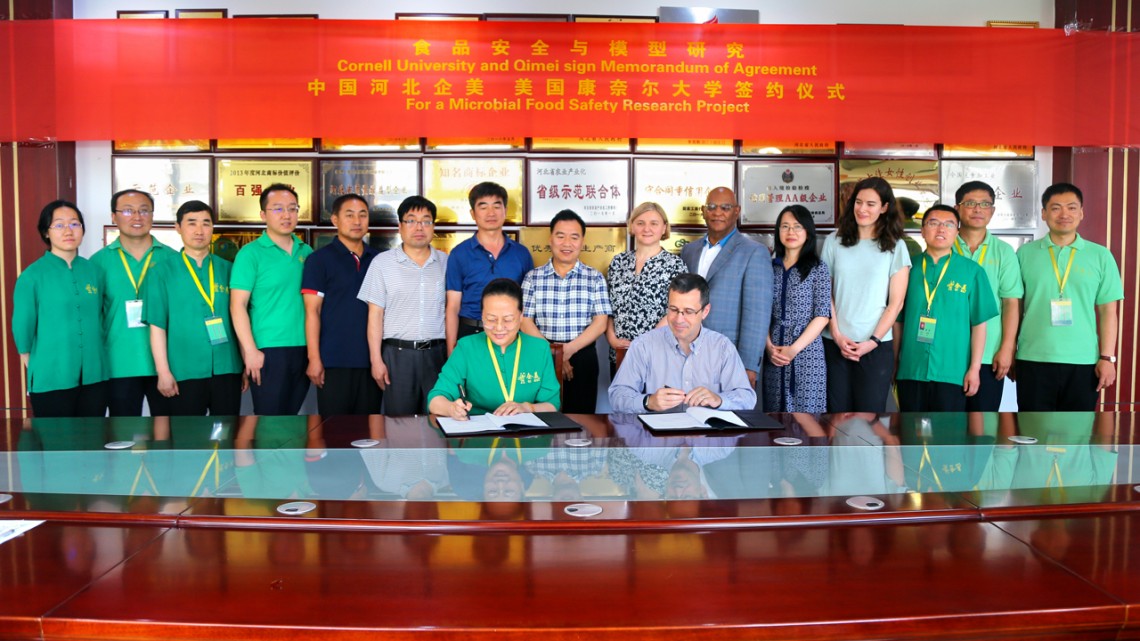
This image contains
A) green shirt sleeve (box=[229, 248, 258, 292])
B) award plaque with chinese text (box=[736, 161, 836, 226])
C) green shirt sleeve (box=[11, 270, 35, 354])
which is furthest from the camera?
award plaque with chinese text (box=[736, 161, 836, 226])

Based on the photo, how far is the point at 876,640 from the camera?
110cm

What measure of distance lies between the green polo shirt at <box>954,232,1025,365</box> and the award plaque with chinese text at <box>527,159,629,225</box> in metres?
1.68

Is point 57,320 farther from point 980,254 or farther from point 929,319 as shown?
point 980,254

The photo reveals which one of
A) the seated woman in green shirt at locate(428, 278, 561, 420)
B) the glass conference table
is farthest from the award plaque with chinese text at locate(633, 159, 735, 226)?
the glass conference table

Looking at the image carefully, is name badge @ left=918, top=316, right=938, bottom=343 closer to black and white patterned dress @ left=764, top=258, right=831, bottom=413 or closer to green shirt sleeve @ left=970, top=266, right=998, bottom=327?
green shirt sleeve @ left=970, top=266, right=998, bottom=327

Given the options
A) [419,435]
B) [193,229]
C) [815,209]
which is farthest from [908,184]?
[193,229]

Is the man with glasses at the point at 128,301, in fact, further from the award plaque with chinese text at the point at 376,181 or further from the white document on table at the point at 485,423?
the white document on table at the point at 485,423

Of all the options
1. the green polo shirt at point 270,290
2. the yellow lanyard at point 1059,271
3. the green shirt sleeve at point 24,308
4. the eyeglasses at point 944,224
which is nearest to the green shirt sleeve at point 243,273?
the green polo shirt at point 270,290

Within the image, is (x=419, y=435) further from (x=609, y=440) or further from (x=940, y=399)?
(x=940, y=399)

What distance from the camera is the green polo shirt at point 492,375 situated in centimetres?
264

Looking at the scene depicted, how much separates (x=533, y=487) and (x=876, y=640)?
750mm

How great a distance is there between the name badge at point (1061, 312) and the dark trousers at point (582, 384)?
208 cm

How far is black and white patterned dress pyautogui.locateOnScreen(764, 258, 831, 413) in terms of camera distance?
338cm

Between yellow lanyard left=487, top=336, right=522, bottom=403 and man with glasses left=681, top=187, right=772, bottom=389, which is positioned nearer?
yellow lanyard left=487, top=336, right=522, bottom=403
